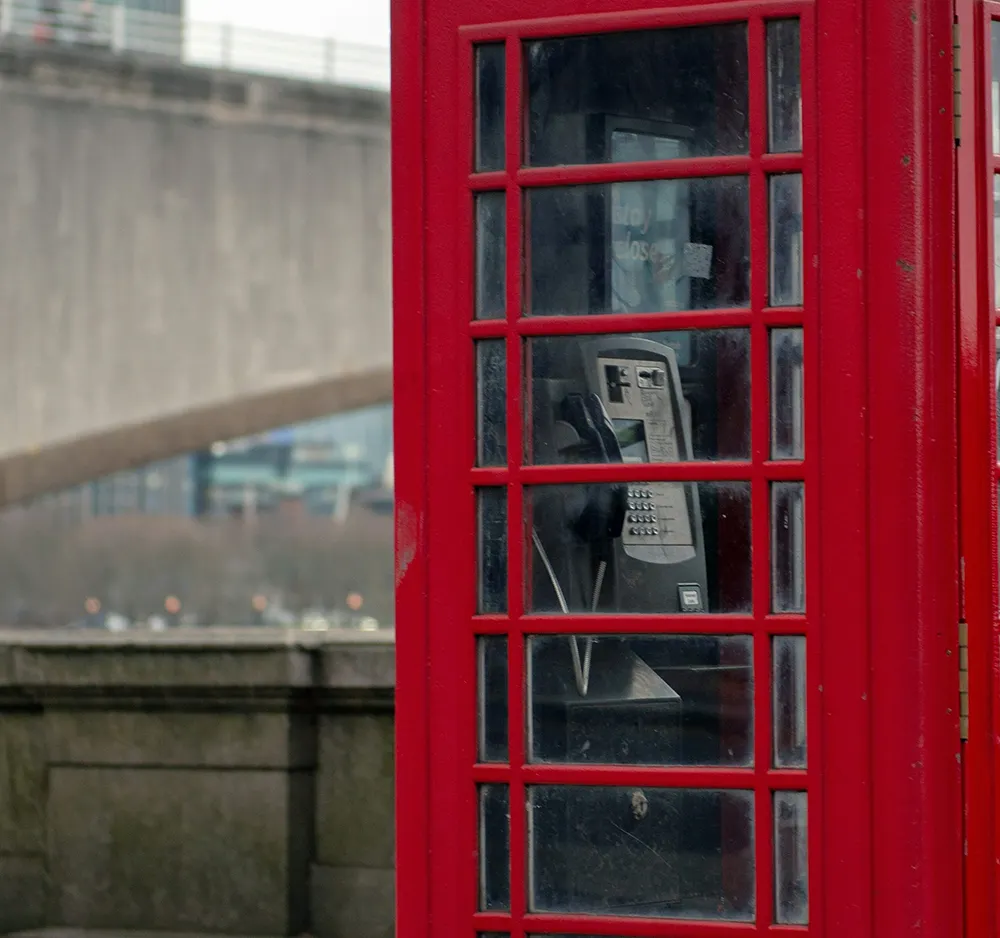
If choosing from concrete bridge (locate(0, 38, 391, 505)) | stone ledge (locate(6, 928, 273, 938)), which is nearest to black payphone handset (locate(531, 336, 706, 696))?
stone ledge (locate(6, 928, 273, 938))

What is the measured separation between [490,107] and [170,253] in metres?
13.0

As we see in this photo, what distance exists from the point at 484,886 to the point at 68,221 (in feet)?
43.4

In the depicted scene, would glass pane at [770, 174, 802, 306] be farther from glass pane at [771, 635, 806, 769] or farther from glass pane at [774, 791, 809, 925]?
glass pane at [774, 791, 809, 925]

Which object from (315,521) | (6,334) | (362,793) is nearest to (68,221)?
(6,334)

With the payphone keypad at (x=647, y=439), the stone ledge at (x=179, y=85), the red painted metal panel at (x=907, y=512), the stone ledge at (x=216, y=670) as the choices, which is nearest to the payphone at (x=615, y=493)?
the payphone keypad at (x=647, y=439)

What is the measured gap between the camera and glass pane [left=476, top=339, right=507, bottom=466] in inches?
114

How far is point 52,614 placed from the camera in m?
39.4

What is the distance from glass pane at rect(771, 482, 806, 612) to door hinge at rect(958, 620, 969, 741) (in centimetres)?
26

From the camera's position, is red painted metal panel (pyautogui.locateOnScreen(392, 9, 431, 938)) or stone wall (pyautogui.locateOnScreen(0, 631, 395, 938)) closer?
red painted metal panel (pyautogui.locateOnScreen(392, 9, 431, 938))

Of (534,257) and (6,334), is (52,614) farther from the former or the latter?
(534,257)

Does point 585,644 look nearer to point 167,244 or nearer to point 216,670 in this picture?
point 216,670

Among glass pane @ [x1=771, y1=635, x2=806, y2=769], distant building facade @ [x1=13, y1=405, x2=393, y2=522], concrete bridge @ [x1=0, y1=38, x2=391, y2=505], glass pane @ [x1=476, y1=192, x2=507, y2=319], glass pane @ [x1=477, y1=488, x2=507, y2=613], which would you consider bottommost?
distant building facade @ [x1=13, y1=405, x2=393, y2=522]

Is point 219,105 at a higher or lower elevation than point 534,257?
higher

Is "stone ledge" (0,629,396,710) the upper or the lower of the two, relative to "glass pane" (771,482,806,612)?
lower
